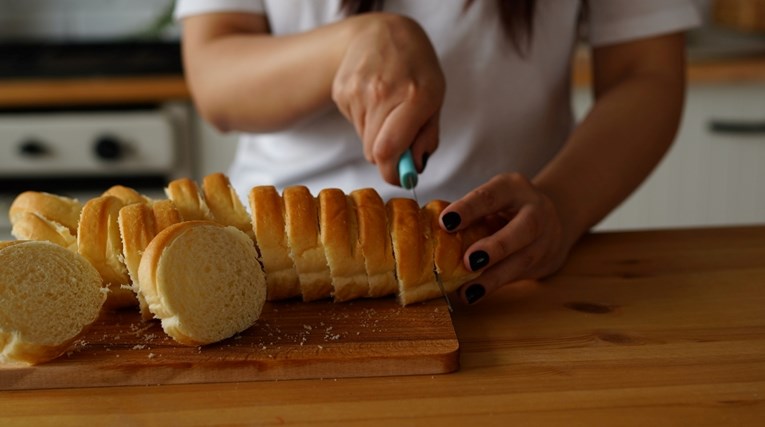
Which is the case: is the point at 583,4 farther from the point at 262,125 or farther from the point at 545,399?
the point at 545,399

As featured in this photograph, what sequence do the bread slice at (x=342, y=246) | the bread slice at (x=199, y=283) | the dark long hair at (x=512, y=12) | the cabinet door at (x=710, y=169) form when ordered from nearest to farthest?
the bread slice at (x=199, y=283), the bread slice at (x=342, y=246), the dark long hair at (x=512, y=12), the cabinet door at (x=710, y=169)

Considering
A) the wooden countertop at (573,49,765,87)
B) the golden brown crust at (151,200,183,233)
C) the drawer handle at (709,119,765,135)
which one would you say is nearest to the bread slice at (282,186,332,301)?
the golden brown crust at (151,200,183,233)

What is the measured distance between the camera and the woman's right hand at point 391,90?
38.4 inches

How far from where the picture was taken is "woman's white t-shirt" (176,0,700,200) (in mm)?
1328

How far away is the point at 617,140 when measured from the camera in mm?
1221

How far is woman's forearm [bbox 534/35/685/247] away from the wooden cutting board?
0.32 meters

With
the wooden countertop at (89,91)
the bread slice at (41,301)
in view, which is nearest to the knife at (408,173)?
the bread slice at (41,301)

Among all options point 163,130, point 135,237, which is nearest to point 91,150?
point 163,130

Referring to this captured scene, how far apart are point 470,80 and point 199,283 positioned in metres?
0.64

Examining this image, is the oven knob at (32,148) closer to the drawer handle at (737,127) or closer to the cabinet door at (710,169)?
the cabinet door at (710,169)

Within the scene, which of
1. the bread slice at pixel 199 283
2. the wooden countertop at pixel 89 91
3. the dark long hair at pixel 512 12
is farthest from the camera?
the wooden countertop at pixel 89 91

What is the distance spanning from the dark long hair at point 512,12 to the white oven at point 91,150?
0.99 m

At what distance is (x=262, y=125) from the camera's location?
1270 mm

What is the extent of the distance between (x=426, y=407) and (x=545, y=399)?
103 mm
